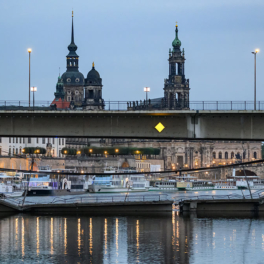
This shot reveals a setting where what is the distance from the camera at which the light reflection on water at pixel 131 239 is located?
4730 centimetres

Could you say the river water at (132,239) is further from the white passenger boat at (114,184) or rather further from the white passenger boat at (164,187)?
the white passenger boat at (164,187)

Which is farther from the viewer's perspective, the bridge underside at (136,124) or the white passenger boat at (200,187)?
the white passenger boat at (200,187)

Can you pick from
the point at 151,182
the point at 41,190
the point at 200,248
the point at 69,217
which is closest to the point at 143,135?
the point at 200,248

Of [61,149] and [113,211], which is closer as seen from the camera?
[113,211]

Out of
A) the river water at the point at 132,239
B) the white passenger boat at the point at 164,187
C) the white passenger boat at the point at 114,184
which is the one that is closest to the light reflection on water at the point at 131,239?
the river water at the point at 132,239

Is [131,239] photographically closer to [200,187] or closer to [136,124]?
[136,124]

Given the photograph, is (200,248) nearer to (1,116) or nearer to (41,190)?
(1,116)

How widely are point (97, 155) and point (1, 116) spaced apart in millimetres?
138956

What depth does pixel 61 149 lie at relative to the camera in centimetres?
18575

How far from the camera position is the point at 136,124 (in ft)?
183

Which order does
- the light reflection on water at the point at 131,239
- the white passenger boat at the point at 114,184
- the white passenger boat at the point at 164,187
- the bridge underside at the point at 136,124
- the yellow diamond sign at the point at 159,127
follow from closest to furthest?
the light reflection on water at the point at 131,239 < the bridge underside at the point at 136,124 < the yellow diamond sign at the point at 159,127 < the white passenger boat at the point at 114,184 < the white passenger boat at the point at 164,187

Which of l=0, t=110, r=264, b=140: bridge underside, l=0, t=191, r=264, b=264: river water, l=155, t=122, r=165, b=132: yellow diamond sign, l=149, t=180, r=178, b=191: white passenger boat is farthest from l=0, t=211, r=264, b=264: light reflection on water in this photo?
l=149, t=180, r=178, b=191: white passenger boat

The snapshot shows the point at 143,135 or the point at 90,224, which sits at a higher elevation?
the point at 143,135

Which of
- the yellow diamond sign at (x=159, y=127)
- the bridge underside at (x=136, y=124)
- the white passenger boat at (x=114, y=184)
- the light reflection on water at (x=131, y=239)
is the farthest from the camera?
the white passenger boat at (x=114, y=184)
